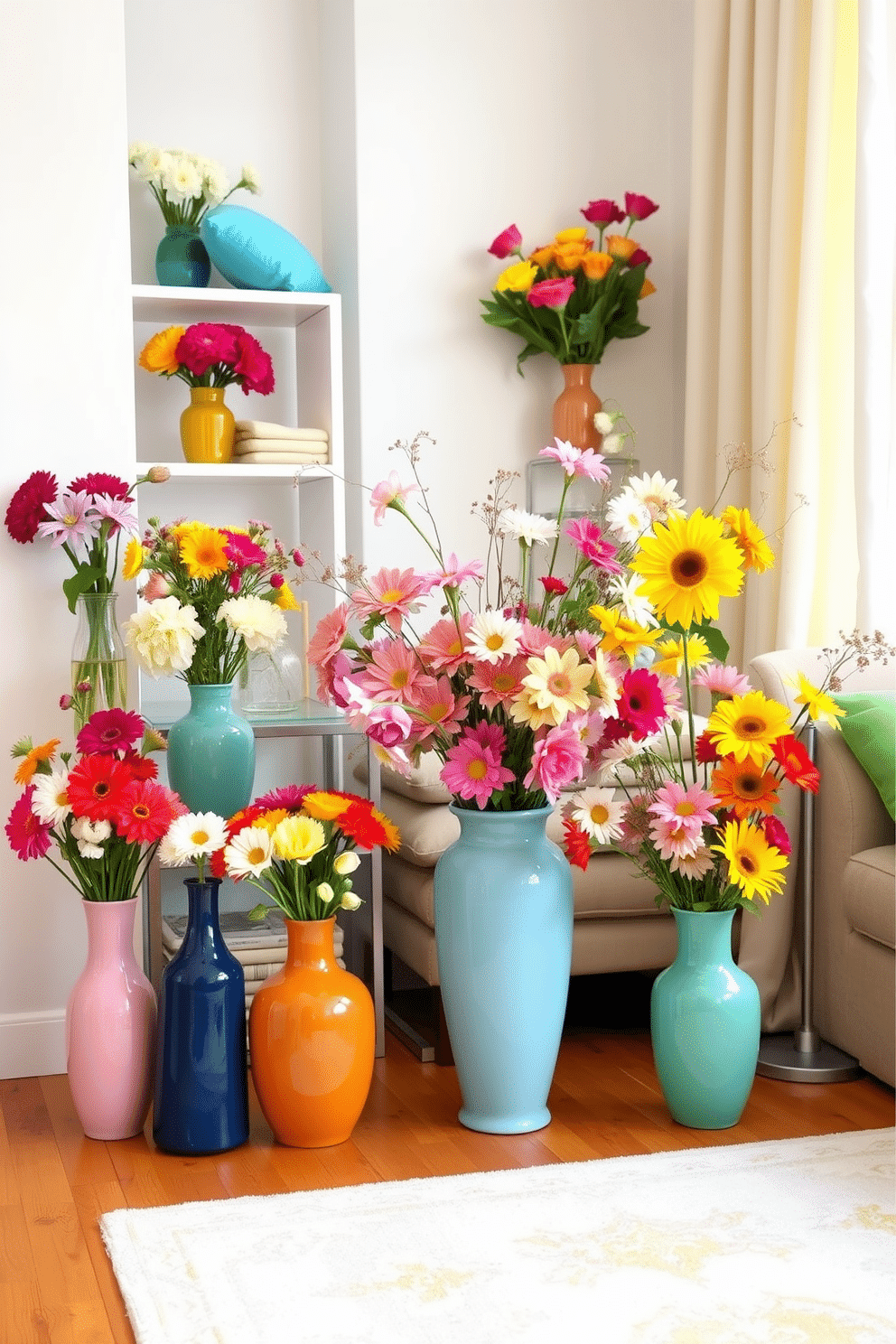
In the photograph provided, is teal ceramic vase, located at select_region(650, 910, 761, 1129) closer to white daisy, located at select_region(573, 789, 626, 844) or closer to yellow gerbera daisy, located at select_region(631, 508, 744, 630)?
white daisy, located at select_region(573, 789, 626, 844)

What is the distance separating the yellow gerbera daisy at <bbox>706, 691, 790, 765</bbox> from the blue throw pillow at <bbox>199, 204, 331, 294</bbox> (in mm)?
1622

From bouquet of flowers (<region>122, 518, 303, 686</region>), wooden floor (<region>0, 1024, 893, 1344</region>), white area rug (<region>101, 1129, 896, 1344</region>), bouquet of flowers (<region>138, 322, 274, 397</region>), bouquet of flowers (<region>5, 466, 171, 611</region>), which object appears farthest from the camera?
bouquet of flowers (<region>138, 322, 274, 397</region>)

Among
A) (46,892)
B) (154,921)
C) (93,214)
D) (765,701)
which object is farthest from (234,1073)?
(93,214)

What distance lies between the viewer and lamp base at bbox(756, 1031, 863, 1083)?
2650mm

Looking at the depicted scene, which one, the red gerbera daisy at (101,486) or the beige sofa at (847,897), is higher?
the red gerbera daisy at (101,486)

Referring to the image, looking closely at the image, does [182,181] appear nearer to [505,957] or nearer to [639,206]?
[639,206]

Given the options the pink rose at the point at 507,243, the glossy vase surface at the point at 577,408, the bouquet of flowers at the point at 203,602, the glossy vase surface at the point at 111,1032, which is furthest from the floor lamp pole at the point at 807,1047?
the pink rose at the point at 507,243

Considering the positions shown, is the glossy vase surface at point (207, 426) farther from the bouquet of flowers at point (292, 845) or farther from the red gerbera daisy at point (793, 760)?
the red gerbera daisy at point (793, 760)

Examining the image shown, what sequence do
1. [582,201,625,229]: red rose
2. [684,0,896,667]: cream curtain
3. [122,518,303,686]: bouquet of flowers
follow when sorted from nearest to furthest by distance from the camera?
1. [122,518,303,686]: bouquet of flowers
2. [684,0,896,667]: cream curtain
3. [582,201,625,229]: red rose

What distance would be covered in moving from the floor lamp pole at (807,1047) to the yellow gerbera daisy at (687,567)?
534 mm

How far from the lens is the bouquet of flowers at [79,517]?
2.64 m

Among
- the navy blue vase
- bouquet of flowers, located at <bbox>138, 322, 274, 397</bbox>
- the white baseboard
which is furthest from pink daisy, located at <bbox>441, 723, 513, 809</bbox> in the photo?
bouquet of flowers, located at <bbox>138, 322, 274, 397</bbox>

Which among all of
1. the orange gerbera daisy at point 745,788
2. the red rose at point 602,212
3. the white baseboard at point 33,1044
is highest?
the red rose at point 602,212

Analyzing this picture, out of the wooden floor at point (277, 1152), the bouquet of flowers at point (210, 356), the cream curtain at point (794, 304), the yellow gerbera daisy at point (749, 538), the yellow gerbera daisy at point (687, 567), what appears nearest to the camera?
the wooden floor at point (277, 1152)
